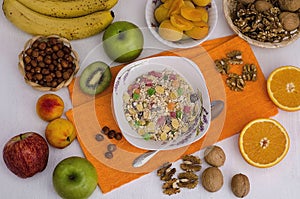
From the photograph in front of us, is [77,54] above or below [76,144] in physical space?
above

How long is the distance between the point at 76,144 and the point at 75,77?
0.15 meters

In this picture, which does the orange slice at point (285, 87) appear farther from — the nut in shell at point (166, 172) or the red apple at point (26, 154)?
the red apple at point (26, 154)

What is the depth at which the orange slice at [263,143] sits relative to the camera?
3.64 feet

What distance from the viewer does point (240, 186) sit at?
1084 mm

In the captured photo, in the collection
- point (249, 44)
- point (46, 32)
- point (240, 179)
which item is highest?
point (46, 32)

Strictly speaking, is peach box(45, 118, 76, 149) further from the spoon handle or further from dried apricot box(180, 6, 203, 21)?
dried apricot box(180, 6, 203, 21)

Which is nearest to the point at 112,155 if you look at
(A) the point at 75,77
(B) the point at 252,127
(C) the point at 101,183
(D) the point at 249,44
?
(C) the point at 101,183

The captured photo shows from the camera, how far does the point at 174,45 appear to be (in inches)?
46.8

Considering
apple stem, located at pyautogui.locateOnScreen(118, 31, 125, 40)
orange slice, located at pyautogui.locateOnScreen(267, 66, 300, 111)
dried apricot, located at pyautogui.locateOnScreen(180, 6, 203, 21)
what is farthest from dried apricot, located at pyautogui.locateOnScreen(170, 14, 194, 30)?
orange slice, located at pyautogui.locateOnScreen(267, 66, 300, 111)

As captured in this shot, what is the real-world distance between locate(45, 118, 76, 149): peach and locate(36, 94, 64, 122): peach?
0.05 feet

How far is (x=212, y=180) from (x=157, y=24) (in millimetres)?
379

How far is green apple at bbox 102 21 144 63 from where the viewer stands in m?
1.15

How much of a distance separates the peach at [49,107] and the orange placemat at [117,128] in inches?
1.2

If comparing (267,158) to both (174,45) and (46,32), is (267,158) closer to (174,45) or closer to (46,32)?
(174,45)
